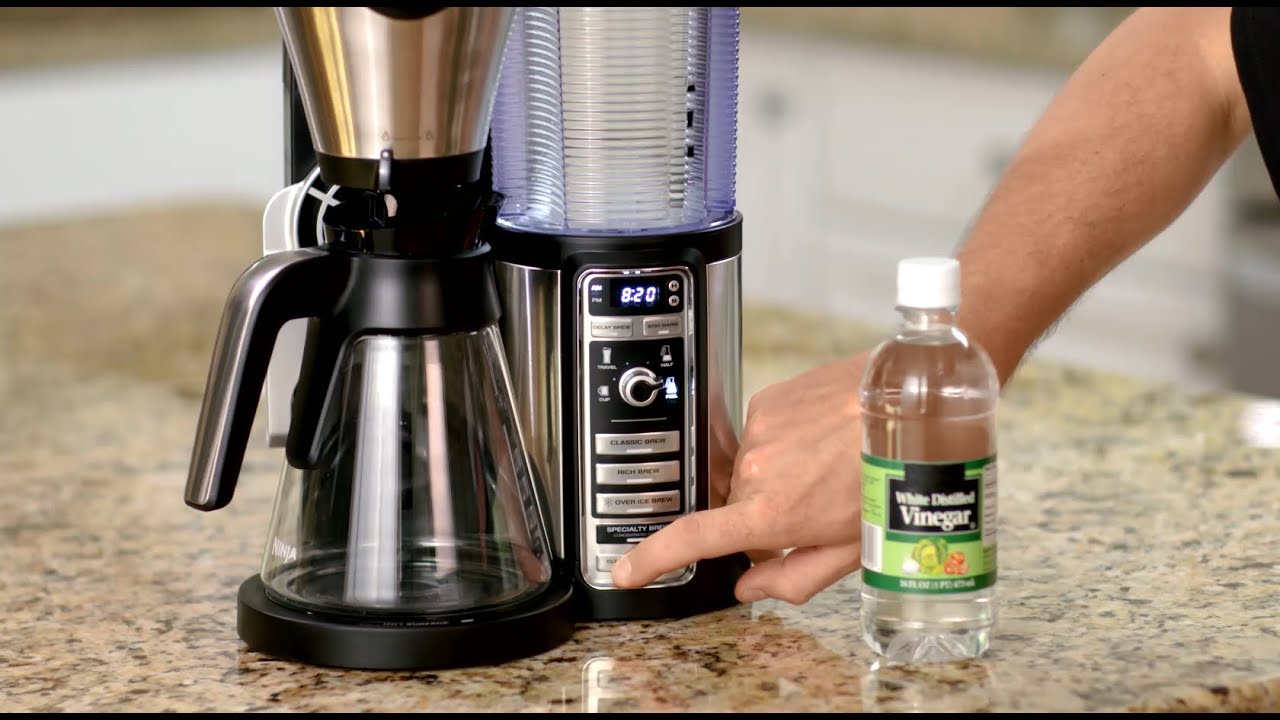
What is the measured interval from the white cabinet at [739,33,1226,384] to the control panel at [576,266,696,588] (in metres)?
1.74

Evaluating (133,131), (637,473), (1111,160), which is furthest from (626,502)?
(133,131)

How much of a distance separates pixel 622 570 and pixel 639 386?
0.11m

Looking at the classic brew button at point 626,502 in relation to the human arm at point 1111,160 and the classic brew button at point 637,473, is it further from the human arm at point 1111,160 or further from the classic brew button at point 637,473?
the human arm at point 1111,160

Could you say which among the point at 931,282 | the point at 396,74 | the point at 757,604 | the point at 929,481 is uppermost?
the point at 396,74

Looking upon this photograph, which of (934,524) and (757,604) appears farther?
(757,604)

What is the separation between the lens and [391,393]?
38.5 inches

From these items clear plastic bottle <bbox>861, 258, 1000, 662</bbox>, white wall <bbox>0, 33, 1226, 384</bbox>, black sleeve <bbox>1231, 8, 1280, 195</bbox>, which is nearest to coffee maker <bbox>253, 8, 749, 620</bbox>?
clear plastic bottle <bbox>861, 258, 1000, 662</bbox>

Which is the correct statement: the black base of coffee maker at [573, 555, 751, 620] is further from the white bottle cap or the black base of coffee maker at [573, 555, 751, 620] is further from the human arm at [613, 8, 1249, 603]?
the white bottle cap

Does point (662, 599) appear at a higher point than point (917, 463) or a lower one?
lower

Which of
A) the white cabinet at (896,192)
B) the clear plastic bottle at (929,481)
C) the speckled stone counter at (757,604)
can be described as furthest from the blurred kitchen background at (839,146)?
the clear plastic bottle at (929,481)

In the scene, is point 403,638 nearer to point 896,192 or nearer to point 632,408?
point 632,408

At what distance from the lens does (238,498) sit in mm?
1338

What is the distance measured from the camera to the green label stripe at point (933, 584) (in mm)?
914

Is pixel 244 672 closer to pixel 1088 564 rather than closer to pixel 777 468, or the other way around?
pixel 777 468
